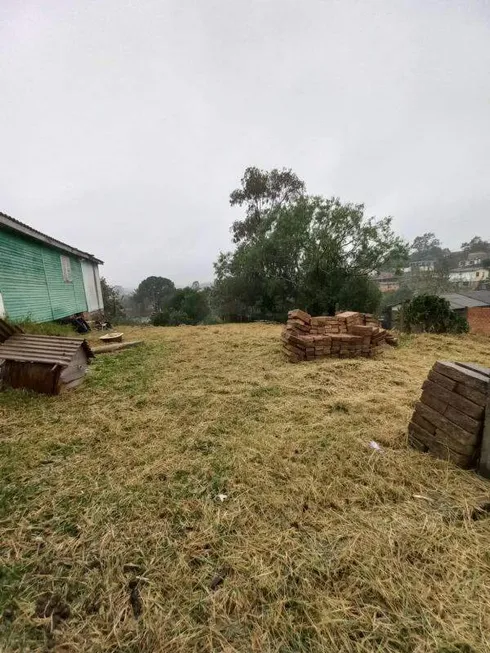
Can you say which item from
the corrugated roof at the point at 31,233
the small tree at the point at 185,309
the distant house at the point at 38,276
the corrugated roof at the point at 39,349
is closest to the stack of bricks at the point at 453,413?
the corrugated roof at the point at 39,349

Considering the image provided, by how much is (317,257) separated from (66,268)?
11.3 metres

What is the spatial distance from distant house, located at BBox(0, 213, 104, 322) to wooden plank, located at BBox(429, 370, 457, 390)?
8.51 m

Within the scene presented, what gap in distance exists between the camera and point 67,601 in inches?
49.1

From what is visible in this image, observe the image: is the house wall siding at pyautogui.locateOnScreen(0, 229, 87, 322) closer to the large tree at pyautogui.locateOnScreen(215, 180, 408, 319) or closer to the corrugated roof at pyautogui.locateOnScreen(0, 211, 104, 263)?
the corrugated roof at pyautogui.locateOnScreen(0, 211, 104, 263)

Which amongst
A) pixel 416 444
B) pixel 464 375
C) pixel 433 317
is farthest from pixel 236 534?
pixel 433 317

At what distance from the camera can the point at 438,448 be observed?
2148 millimetres

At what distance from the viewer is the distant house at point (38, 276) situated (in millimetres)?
6996

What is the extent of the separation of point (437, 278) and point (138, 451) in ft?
163

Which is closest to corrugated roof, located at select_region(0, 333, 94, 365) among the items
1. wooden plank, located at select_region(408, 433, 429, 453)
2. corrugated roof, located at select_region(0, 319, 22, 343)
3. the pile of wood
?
corrugated roof, located at select_region(0, 319, 22, 343)

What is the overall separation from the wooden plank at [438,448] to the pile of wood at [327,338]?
106 inches

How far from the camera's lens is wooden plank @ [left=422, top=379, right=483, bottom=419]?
1.91m

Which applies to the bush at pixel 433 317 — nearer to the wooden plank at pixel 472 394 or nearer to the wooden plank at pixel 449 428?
the wooden plank at pixel 449 428

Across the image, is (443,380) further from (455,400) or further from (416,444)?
(416,444)

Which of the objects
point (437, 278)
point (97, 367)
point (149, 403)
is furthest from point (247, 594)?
point (437, 278)
